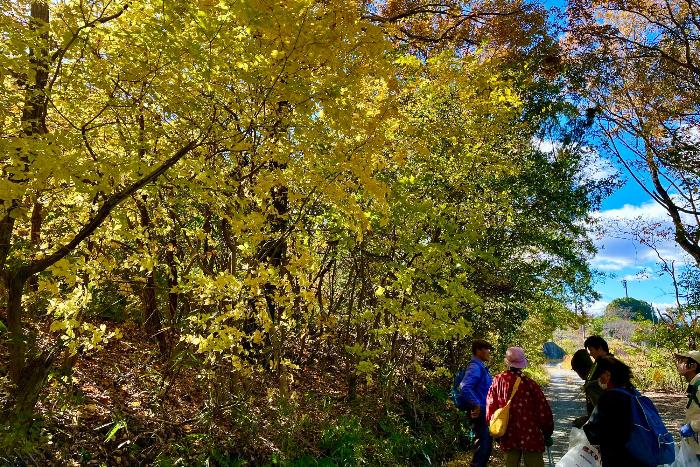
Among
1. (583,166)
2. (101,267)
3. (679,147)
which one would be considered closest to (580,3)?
(679,147)

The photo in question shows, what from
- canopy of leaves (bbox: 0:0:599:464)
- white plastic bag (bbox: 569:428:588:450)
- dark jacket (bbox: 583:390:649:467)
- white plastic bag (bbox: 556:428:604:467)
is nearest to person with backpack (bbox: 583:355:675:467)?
dark jacket (bbox: 583:390:649:467)

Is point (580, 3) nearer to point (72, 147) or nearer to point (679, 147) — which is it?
point (679, 147)

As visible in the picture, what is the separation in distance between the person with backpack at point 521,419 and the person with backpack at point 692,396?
121 centimetres

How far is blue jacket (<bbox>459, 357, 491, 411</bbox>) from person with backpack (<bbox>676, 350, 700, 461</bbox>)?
172 centimetres

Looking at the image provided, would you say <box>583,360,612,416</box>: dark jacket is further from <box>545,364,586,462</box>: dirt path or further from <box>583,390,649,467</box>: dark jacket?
<box>545,364,586,462</box>: dirt path

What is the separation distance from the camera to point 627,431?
3.13 meters

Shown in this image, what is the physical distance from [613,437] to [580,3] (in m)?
14.4

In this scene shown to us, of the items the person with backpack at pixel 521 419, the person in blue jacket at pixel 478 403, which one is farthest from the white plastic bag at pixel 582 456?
the person in blue jacket at pixel 478 403

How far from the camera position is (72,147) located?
3.30 m

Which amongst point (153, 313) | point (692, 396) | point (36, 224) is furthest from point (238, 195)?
point (692, 396)

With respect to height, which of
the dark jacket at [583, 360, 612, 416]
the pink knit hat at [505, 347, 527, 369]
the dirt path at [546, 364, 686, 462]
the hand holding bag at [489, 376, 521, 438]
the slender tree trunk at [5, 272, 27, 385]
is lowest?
the dirt path at [546, 364, 686, 462]

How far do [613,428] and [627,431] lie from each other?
0.08 m

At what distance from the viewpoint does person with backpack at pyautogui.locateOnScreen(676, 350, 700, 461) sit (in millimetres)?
4074

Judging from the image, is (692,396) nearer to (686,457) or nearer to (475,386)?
(686,457)
